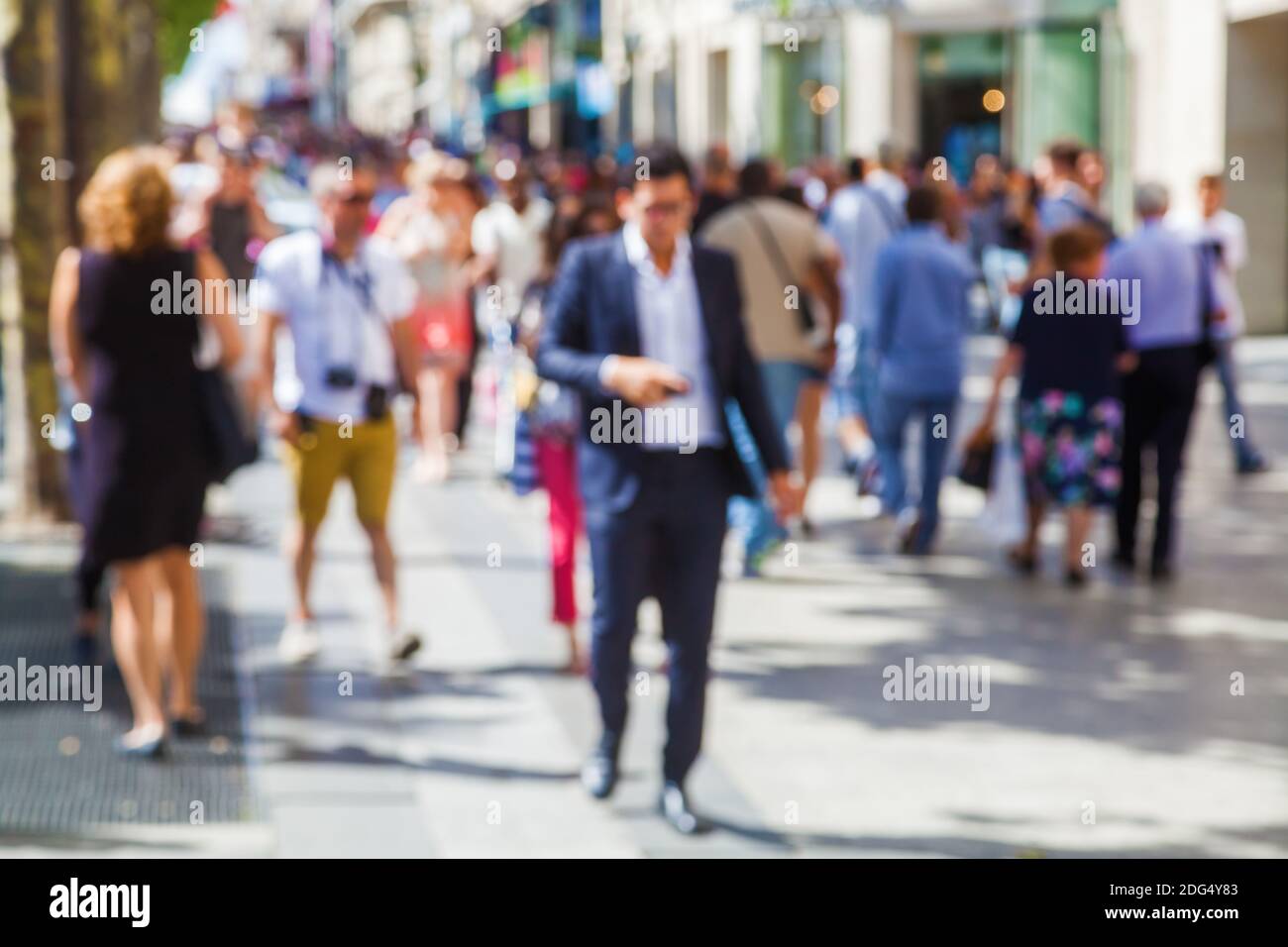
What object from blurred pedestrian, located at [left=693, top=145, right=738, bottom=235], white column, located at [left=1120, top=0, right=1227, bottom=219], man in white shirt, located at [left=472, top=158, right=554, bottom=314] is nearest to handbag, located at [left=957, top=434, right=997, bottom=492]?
blurred pedestrian, located at [left=693, top=145, right=738, bottom=235]

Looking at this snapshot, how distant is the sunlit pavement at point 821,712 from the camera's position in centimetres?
652

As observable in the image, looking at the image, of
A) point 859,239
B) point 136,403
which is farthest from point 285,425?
point 859,239

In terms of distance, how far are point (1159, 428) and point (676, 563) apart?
4.64 metres

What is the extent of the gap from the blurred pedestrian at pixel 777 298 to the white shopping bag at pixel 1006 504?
1.03 m

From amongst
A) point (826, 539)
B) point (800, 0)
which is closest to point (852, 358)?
point (826, 539)

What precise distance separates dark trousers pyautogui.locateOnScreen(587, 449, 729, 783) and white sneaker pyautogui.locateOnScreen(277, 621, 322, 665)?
2.30 metres

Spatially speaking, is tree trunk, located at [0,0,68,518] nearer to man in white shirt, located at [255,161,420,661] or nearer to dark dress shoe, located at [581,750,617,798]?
man in white shirt, located at [255,161,420,661]

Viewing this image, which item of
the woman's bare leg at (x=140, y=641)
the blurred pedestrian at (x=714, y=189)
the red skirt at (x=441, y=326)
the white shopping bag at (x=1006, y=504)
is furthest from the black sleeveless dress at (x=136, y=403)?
the red skirt at (x=441, y=326)

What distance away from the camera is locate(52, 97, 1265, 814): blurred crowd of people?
6.64 metres

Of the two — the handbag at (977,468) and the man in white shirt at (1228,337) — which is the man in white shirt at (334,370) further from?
the man in white shirt at (1228,337)

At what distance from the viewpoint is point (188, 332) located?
24.0 feet

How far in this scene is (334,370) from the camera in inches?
329

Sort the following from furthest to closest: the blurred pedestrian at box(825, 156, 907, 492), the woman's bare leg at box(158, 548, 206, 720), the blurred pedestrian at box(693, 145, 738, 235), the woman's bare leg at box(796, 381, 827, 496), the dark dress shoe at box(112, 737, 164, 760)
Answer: the blurred pedestrian at box(825, 156, 907, 492), the blurred pedestrian at box(693, 145, 738, 235), the woman's bare leg at box(796, 381, 827, 496), the woman's bare leg at box(158, 548, 206, 720), the dark dress shoe at box(112, 737, 164, 760)

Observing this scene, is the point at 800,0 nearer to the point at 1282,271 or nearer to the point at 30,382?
the point at 1282,271
